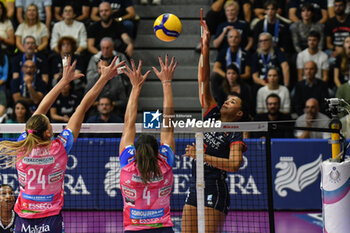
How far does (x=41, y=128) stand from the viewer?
18.9 feet

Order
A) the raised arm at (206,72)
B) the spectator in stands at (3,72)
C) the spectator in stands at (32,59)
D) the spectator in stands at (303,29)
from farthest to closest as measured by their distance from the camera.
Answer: the spectator in stands at (303,29) → the spectator in stands at (32,59) → the spectator in stands at (3,72) → the raised arm at (206,72)

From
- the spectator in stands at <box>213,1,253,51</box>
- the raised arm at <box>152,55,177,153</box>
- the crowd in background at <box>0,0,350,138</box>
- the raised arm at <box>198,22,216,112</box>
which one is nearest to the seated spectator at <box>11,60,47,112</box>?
the crowd in background at <box>0,0,350,138</box>

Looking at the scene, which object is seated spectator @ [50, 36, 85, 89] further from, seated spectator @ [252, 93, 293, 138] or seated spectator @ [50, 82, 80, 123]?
seated spectator @ [252, 93, 293, 138]

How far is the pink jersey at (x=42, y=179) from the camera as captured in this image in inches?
228

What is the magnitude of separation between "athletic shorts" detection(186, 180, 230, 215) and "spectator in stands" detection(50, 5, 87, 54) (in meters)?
7.29

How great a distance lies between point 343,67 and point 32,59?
7023mm

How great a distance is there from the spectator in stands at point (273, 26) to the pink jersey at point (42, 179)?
830 centimetres

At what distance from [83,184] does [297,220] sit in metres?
4.09

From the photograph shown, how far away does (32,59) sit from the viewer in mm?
13234

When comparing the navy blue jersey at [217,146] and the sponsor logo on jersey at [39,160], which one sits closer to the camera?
the sponsor logo on jersey at [39,160]

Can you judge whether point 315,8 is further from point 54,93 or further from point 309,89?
point 54,93

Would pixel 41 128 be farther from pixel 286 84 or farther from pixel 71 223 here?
pixel 286 84

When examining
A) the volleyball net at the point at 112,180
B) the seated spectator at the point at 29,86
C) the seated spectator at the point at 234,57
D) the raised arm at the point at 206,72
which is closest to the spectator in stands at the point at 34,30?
the seated spectator at the point at 29,86

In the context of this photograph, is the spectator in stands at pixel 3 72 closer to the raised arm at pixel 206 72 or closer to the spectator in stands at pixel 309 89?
the spectator in stands at pixel 309 89
